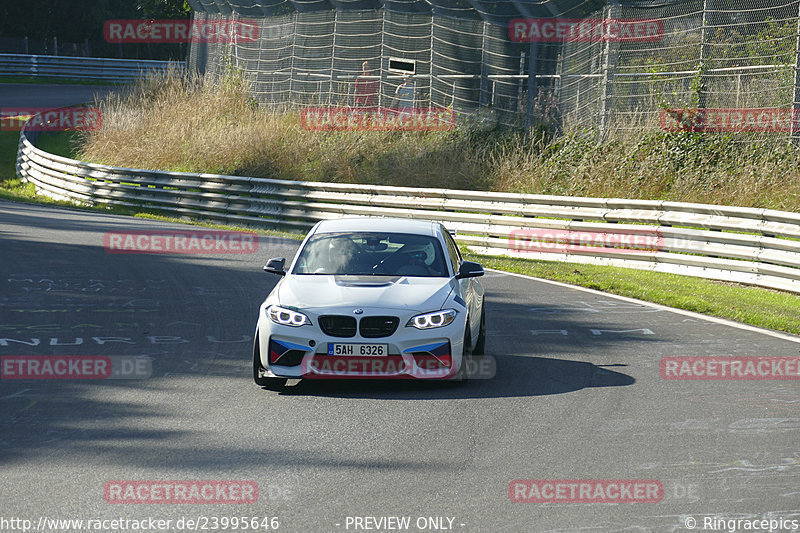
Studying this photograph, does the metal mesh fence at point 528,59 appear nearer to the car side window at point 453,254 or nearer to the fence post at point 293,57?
the fence post at point 293,57

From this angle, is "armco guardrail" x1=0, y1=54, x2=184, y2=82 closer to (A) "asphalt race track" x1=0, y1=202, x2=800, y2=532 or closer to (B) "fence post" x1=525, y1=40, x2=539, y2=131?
(B) "fence post" x1=525, y1=40, x2=539, y2=131

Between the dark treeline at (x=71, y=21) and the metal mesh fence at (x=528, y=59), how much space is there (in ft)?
99.7

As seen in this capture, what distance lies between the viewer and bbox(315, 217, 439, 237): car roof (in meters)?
10.5

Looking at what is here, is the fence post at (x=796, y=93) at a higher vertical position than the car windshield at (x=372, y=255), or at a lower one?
higher

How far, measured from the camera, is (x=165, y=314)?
12734 mm

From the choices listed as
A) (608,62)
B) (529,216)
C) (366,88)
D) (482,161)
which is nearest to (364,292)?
(529,216)

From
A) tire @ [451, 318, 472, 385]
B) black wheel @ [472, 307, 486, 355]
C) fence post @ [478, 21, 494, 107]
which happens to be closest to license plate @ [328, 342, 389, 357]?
tire @ [451, 318, 472, 385]

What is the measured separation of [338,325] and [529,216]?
11982 mm

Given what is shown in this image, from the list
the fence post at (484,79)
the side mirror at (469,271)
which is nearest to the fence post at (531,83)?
the fence post at (484,79)

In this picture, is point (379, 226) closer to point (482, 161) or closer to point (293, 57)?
point (482, 161)

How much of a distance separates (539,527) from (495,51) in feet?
74.7

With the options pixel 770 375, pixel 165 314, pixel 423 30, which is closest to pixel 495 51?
pixel 423 30

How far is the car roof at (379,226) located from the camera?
10.5 metres

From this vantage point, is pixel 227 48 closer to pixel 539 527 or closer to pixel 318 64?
pixel 318 64
